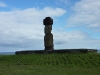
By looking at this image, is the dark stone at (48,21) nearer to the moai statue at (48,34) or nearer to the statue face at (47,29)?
the moai statue at (48,34)

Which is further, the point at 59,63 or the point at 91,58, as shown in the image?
the point at 91,58

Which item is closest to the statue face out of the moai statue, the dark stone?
the moai statue

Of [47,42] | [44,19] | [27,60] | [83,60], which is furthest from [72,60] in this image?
[44,19]

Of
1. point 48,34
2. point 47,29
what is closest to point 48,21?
point 47,29

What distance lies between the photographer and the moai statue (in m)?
42.6

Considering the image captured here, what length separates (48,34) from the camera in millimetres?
43094

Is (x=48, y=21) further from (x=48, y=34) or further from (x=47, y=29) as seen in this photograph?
(x=48, y=34)

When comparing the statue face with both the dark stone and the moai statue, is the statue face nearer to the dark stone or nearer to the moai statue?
the moai statue

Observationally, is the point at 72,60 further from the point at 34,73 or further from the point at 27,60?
the point at 34,73

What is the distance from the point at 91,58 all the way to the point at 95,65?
14.1ft

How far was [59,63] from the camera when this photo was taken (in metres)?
30.0

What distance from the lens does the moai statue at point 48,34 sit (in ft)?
140

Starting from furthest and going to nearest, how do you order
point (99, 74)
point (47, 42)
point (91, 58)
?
point (47, 42), point (91, 58), point (99, 74)

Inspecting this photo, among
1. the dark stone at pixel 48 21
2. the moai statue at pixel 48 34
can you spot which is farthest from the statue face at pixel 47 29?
the dark stone at pixel 48 21
